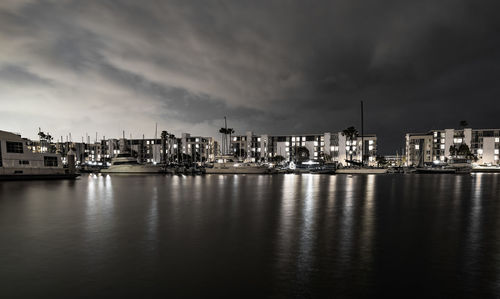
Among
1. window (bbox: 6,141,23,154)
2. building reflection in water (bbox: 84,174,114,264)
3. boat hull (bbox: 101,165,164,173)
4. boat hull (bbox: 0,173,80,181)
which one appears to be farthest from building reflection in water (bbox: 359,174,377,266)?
boat hull (bbox: 101,165,164,173)

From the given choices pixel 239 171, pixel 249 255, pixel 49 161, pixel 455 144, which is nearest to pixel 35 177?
pixel 49 161

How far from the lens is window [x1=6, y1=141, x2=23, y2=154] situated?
5128 cm

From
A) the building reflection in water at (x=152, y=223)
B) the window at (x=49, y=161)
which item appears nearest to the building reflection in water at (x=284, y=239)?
the building reflection in water at (x=152, y=223)

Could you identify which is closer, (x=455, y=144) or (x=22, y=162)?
(x=22, y=162)

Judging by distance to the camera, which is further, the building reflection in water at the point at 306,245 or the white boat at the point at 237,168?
the white boat at the point at 237,168

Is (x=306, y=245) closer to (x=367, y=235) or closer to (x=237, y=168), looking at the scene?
(x=367, y=235)

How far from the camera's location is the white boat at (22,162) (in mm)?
51125

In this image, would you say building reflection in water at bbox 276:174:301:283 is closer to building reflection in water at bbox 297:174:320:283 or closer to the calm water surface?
the calm water surface

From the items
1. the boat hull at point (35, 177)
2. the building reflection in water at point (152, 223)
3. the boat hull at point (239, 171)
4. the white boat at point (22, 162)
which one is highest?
the white boat at point (22, 162)

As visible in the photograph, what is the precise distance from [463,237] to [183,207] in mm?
18227

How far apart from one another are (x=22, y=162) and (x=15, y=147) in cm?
347

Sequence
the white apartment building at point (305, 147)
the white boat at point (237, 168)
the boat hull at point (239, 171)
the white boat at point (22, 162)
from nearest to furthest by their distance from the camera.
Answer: the white boat at point (22, 162), the boat hull at point (239, 171), the white boat at point (237, 168), the white apartment building at point (305, 147)

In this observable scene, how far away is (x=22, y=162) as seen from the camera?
178 feet

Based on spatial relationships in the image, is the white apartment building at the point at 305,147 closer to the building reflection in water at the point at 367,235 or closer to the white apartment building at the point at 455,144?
the white apartment building at the point at 455,144
